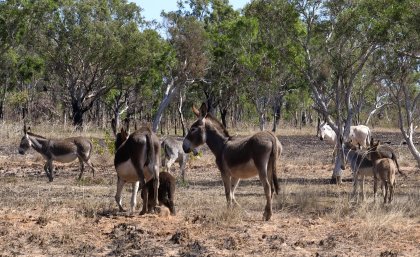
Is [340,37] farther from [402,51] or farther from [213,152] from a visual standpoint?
[213,152]

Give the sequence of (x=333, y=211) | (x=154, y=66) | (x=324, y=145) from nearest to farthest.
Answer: (x=333, y=211) < (x=324, y=145) < (x=154, y=66)

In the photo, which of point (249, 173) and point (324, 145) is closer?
point (249, 173)

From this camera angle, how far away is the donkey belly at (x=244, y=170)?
12000 millimetres

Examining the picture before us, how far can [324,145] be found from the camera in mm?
39562

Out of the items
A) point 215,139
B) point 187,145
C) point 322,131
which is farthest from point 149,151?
point 322,131

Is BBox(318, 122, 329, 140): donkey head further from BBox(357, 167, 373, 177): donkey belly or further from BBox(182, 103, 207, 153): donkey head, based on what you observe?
BBox(182, 103, 207, 153): donkey head

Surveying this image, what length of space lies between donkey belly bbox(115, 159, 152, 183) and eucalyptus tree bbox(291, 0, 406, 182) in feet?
30.4

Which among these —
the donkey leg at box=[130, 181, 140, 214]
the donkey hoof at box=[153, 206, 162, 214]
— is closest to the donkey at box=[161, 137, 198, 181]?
the donkey leg at box=[130, 181, 140, 214]

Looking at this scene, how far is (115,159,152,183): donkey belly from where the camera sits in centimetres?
1234

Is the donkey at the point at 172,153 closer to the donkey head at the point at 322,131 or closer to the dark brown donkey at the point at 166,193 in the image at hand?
the dark brown donkey at the point at 166,193

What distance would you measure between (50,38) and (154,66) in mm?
7701

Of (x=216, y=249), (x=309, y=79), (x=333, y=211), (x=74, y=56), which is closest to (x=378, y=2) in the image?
(x=309, y=79)

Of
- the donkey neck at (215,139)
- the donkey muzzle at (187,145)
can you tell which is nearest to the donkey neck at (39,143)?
the donkey muzzle at (187,145)

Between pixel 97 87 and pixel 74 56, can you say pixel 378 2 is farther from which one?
pixel 97 87
